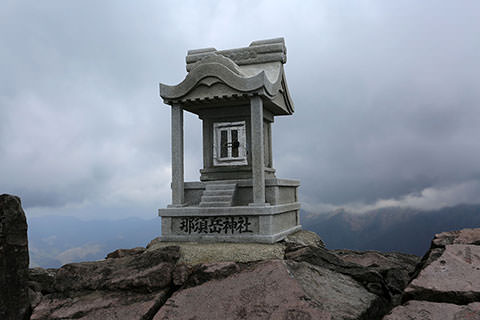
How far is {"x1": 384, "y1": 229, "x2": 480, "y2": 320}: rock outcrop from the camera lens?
18.4ft

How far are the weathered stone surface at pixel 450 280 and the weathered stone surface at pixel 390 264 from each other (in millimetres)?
1056

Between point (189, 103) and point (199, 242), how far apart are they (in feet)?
12.1

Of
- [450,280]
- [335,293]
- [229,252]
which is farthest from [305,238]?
[450,280]

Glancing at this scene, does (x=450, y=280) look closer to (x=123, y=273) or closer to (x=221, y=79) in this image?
(x=123, y=273)

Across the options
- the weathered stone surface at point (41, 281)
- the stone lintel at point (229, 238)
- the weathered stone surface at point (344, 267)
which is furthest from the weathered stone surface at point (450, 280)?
the weathered stone surface at point (41, 281)

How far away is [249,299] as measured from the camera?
6238 millimetres

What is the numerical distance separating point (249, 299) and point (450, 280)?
124 inches

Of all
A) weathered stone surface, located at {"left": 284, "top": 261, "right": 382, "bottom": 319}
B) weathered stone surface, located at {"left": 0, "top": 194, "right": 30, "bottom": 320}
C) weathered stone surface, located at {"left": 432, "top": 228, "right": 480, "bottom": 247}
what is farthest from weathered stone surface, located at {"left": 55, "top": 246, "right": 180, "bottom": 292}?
weathered stone surface, located at {"left": 432, "top": 228, "right": 480, "bottom": 247}

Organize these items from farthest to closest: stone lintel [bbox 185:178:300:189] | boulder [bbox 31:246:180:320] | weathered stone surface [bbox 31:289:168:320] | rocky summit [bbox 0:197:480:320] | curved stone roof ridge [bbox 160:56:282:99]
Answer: stone lintel [bbox 185:178:300:189]
curved stone roof ridge [bbox 160:56:282:99]
boulder [bbox 31:246:180:320]
weathered stone surface [bbox 31:289:168:320]
rocky summit [bbox 0:197:480:320]

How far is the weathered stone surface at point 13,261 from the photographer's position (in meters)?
7.09

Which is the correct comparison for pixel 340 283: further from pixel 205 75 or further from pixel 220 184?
pixel 205 75

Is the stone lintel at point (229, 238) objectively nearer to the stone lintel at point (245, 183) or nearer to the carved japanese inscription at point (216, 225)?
the carved japanese inscription at point (216, 225)

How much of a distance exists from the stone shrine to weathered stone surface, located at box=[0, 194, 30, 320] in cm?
337

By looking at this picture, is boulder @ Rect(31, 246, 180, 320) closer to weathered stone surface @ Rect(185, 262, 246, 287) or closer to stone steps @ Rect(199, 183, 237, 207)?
weathered stone surface @ Rect(185, 262, 246, 287)
